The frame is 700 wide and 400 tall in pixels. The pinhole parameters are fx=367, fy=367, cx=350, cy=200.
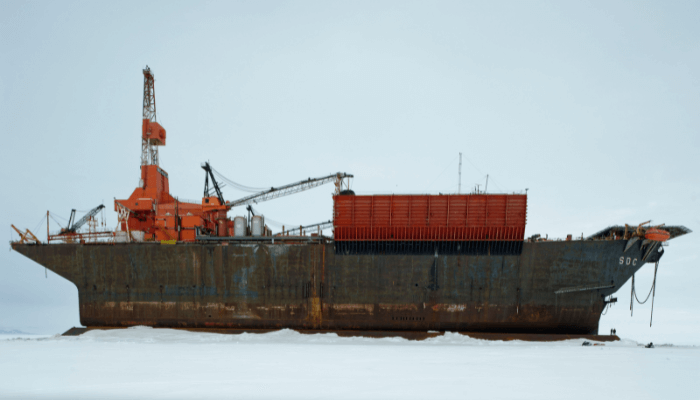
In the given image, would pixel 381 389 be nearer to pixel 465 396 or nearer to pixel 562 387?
pixel 465 396

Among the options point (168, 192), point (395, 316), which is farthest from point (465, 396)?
point (168, 192)

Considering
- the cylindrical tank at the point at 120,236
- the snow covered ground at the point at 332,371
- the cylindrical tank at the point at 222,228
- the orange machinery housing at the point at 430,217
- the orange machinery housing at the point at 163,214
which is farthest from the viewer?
the cylindrical tank at the point at 222,228

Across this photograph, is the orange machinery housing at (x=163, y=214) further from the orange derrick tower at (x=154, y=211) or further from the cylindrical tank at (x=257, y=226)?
the cylindrical tank at (x=257, y=226)

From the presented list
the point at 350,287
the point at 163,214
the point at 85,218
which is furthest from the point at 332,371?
the point at 85,218

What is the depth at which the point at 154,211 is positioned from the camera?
2867 centimetres

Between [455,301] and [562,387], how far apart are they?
12.9 metres

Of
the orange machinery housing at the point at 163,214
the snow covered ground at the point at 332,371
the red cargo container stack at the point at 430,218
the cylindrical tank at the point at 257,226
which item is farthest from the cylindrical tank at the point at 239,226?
the snow covered ground at the point at 332,371

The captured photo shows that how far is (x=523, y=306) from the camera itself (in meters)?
23.5

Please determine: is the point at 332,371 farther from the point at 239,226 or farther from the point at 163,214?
the point at 163,214

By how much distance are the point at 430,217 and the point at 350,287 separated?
23.0ft

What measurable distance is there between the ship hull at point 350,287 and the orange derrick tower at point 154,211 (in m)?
2.40

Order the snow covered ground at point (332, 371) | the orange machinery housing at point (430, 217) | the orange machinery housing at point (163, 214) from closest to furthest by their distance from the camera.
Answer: the snow covered ground at point (332, 371) < the orange machinery housing at point (430, 217) < the orange machinery housing at point (163, 214)

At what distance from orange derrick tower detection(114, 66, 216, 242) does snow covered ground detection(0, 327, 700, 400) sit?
9026 millimetres

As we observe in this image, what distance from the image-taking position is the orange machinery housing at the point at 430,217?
2348cm
